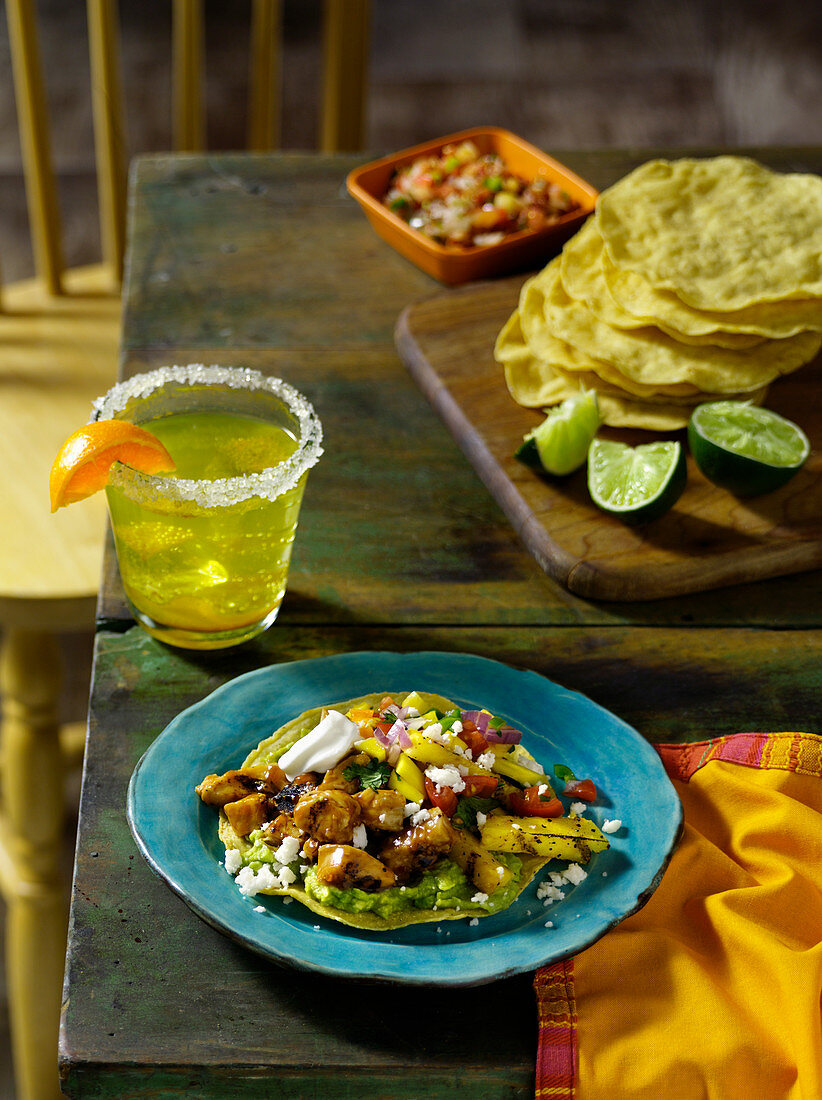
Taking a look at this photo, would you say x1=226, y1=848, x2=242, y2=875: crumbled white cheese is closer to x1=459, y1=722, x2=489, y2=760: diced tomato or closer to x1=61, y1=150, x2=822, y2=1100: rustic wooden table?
x1=61, y1=150, x2=822, y2=1100: rustic wooden table

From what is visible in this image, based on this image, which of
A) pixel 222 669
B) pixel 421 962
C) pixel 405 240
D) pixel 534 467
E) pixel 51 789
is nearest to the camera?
pixel 421 962

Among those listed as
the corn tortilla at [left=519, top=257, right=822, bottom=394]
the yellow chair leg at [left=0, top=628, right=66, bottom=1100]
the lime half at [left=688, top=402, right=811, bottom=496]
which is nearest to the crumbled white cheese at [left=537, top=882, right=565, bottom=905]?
the lime half at [left=688, top=402, right=811, bottom=496]

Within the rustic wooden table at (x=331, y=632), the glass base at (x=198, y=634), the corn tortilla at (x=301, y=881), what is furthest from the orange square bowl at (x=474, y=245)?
the corn tortilla at (x=301, y=881)

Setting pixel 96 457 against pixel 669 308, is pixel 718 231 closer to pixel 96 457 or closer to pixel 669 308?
pixel 669 308

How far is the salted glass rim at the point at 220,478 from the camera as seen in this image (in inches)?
41.9

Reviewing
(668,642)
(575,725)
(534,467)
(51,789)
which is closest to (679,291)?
(534,467)

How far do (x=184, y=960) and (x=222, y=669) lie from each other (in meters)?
0.33

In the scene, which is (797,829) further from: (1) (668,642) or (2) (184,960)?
(2) (184,960)

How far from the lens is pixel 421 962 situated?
0.87 meters

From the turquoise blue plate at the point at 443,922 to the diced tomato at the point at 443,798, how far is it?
3.3 inches

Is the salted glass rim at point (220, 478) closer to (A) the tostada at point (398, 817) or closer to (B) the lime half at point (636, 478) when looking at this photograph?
(A) the tostada at point (398, 817)

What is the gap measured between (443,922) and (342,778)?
0.14m

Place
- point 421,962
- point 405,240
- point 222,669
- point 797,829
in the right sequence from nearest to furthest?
1. point 421,962
2. point 797,829
3. point 222,669
4. point 405,240

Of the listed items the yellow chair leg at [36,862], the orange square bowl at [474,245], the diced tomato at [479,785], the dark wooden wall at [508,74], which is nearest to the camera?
the diced tomato at [479,785]
